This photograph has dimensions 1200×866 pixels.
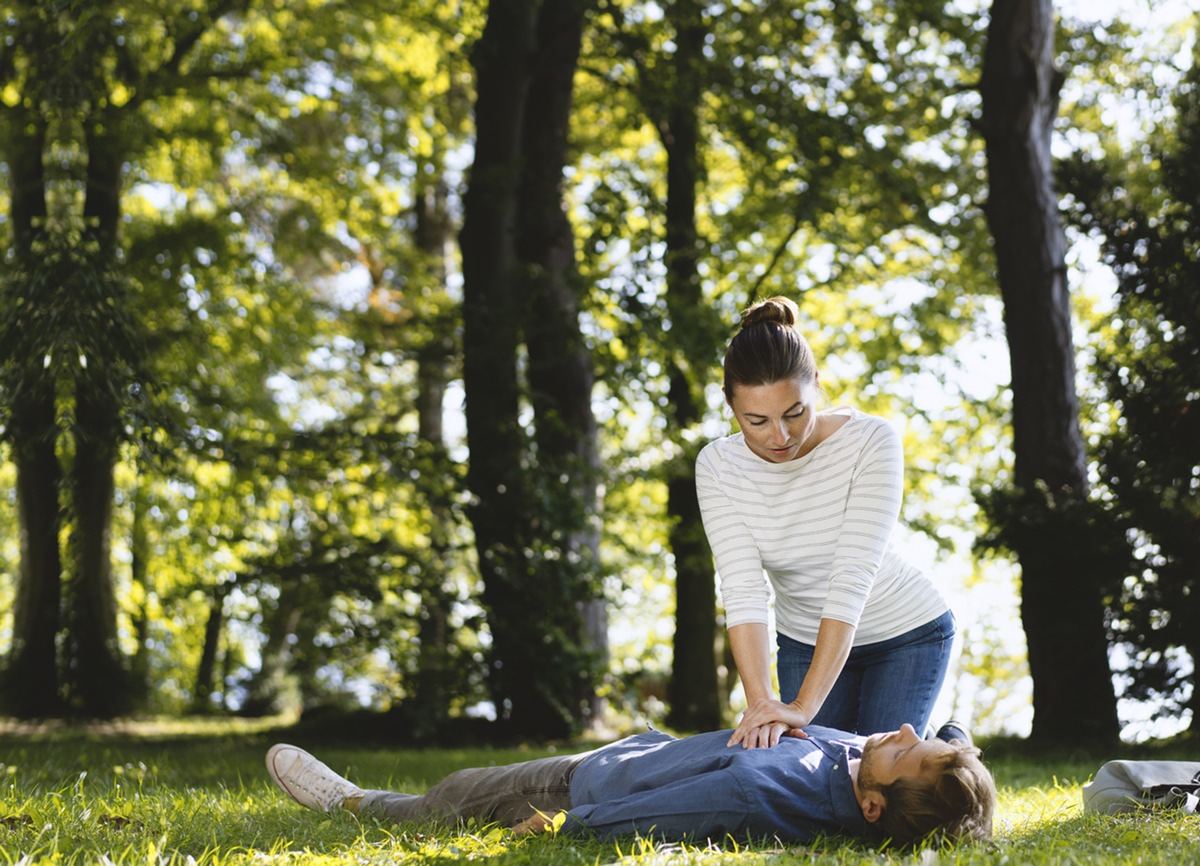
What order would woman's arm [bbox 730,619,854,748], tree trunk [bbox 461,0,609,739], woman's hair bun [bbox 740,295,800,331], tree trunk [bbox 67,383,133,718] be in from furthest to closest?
tree trunk [bbox 67,383,133,718] < tree trunk [bbox 461,0,609,739] < woman's hair bun [bbox 740,295,800,331] < woman's arm [bbox 730,619,854,748]

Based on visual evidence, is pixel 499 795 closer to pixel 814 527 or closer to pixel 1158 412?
pixel 814 527

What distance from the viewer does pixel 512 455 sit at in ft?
34.0

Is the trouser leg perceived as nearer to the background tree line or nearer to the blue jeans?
the blue jeans

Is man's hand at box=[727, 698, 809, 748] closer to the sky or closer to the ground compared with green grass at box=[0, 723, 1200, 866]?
closer to the sky

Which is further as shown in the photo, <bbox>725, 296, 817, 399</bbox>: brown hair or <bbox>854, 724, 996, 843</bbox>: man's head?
<bbox>725, 296, 817, 399</bbox>: brown hair

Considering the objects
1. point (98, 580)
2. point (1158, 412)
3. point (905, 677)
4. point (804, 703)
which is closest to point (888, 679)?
point (905, 677)

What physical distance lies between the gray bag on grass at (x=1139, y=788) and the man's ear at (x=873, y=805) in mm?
1243

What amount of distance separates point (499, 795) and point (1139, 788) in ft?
7.82

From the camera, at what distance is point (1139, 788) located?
4414 mm

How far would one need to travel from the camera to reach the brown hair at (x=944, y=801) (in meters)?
3.52

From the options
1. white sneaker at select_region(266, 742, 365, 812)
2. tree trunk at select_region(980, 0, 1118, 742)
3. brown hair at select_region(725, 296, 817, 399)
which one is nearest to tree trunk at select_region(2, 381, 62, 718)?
white sneaker at select_region(266, 742, 365, 812)

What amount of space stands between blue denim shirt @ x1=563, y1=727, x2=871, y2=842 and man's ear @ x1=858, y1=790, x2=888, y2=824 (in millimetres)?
67

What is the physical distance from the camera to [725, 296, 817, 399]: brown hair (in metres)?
3.89

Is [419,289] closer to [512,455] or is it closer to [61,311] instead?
[512,455]
